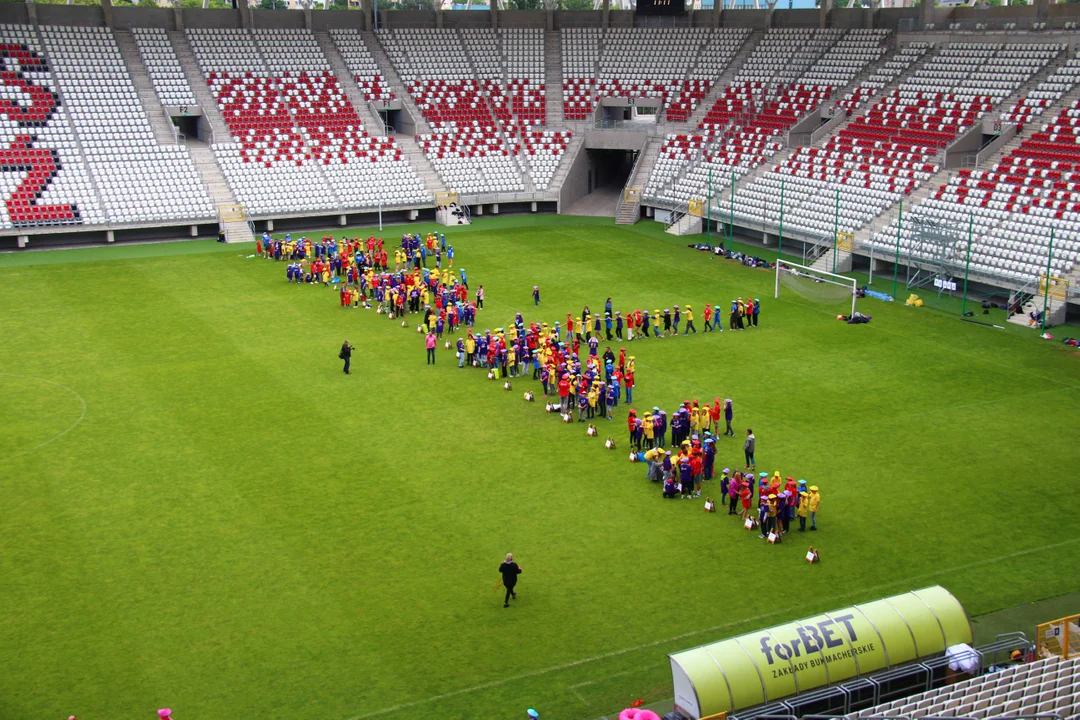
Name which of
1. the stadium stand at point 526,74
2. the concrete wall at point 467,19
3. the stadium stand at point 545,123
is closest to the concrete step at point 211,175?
the stadium stand at point 545,123

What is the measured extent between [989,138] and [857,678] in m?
34.1

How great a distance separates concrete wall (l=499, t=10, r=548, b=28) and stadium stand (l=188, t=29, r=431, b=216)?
10.6 metres

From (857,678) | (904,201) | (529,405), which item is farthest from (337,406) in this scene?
(904,201)

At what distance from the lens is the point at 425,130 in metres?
55.2

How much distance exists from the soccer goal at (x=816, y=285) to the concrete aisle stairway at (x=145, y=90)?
28348 millimetres

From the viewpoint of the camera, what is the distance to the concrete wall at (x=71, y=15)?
5253 cm

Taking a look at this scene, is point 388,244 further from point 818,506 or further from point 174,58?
point 818,506

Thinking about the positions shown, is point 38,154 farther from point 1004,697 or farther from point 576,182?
point 1004,697

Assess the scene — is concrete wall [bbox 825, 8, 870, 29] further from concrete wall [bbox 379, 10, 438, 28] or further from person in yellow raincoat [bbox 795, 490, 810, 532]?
person in yellow raincoat [bbox 795, 490, 810, 532]

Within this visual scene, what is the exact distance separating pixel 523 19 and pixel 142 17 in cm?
1985

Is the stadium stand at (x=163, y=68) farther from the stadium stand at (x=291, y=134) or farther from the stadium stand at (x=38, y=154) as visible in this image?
the stadium stand at (x=38, y=154)

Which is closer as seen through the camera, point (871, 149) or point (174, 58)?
point (871, 149)

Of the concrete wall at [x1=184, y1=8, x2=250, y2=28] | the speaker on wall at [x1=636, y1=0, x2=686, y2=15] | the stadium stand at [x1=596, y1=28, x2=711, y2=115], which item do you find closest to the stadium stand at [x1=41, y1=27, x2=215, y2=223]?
the concrete wall at [x1=184, y1=8, x2=250, y2=28]

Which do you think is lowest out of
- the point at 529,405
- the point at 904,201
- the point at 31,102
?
the point at 529,405
